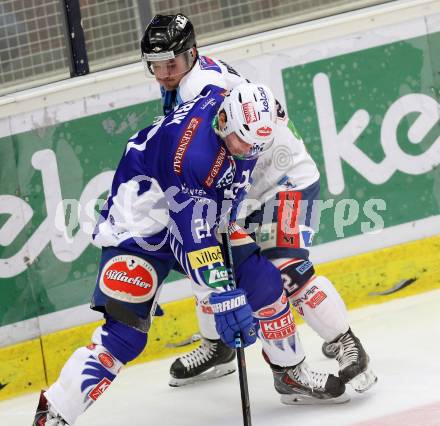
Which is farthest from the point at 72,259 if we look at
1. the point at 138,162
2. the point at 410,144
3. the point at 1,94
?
the point at 410,144

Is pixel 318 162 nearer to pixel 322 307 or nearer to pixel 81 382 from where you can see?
pixel 322 307

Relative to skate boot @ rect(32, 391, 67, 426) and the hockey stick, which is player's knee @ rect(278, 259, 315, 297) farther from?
skate boot @ rect(32, 391, 67, 426)

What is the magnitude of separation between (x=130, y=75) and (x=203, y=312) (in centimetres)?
116


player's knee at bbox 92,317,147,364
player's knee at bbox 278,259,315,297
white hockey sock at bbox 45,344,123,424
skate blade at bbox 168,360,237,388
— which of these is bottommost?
skate blade at bbox 168,360,237,388

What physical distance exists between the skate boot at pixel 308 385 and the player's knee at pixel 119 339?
51 cm

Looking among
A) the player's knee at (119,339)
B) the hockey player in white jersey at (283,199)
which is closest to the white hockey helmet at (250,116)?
the hockey player in white jersey at (283,199)

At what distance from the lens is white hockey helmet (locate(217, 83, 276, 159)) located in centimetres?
336

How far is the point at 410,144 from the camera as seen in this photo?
5219mm

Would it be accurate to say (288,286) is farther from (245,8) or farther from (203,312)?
(245,8)

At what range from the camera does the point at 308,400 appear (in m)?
3.83

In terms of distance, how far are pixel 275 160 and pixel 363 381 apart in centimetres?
81

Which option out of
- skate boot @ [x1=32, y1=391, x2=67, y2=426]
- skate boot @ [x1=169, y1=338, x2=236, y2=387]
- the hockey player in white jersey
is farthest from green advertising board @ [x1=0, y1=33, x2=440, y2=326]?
skate boot @ [x1=32, y1=391, x2=67, y2=426]

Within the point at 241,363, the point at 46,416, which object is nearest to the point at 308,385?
the point at 241,363

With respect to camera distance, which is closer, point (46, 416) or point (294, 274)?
point (46, 416)
